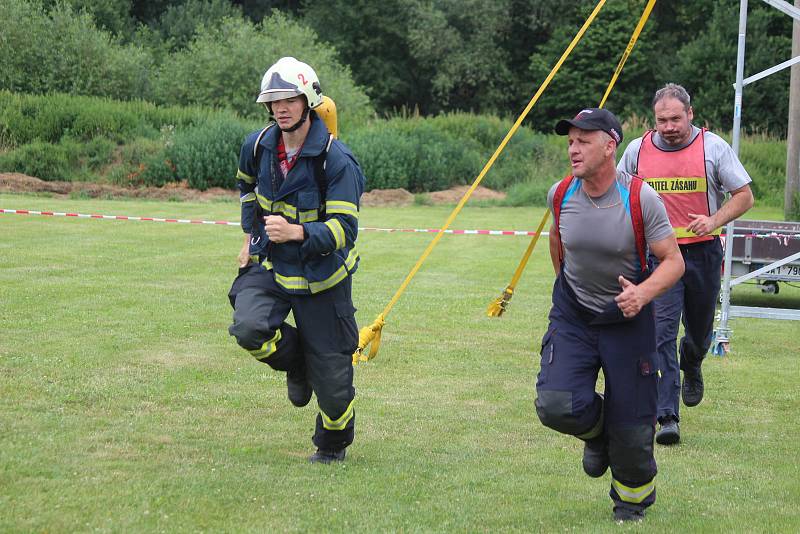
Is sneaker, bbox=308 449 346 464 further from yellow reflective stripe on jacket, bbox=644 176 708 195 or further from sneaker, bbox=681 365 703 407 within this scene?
sneaker, bbox=681 365 703 407

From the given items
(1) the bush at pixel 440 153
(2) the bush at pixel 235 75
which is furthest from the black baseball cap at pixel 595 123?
(2) the bush at pixel 235 75

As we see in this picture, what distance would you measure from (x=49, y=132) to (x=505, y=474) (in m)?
31.3

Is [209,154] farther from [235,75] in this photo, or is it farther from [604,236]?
[604,236]

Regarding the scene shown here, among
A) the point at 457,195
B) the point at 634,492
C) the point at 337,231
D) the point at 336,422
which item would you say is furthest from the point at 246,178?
the point at 457,195

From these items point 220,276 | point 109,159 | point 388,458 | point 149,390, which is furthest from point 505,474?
point 109,159

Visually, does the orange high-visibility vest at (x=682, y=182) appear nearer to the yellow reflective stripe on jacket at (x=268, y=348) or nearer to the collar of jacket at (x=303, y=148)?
the collar of jacket at (x=303, y=148)

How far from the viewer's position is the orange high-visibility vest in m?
7.48

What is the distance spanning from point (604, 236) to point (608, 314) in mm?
380

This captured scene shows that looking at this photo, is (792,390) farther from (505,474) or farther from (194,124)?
(194,124)

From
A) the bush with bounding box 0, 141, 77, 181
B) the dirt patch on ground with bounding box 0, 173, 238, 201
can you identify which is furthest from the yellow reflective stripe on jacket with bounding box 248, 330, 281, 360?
the bush with bounding box 0, 141, 77, 181

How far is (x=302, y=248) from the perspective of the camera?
5980mm

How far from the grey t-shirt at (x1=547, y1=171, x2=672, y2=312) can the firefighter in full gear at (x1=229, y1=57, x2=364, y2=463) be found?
1247 mm

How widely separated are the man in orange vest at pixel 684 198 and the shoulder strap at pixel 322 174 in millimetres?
2354

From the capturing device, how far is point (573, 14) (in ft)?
199
